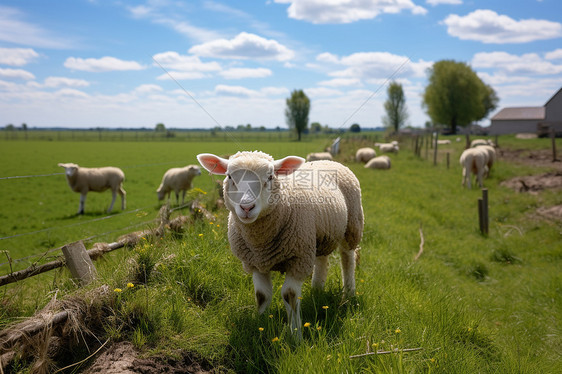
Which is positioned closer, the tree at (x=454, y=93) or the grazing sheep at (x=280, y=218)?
the grazing sheep at (x=280, y=218)

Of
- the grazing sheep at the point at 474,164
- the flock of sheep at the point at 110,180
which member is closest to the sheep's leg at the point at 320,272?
the flock of sheep at the point at 110,180

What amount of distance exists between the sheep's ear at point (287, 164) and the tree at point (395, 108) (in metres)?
78.5

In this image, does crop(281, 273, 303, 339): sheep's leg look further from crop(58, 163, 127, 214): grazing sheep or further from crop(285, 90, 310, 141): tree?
crop(285, 90, 310, 141): tree

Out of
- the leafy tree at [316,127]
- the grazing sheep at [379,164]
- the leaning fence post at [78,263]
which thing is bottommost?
the leaning fence post at [78,263]

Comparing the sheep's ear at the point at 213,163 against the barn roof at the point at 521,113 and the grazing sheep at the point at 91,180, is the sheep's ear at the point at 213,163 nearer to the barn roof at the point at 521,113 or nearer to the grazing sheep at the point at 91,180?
the grazing sheep at the point at 91,180

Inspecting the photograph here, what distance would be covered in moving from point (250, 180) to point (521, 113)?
73767 mm

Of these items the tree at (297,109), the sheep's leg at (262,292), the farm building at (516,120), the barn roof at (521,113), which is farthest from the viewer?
the barn roof at (521,113)

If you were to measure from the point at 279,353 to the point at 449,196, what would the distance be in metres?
11.3

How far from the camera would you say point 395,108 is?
80.2 metres

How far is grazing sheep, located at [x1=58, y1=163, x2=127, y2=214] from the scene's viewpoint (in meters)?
12.0

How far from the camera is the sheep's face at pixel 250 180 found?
9.34 feet

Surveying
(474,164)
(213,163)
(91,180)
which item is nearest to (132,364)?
(213,163)

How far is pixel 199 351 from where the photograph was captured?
9.50 feet

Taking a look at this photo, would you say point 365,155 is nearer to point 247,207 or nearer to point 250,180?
point 250,180
